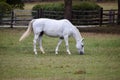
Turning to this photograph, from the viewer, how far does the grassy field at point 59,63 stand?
14.3 meters

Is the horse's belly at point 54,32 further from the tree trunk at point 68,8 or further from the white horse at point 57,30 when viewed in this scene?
the tree trunk at point 68,8

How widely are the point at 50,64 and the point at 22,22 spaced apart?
25749mm

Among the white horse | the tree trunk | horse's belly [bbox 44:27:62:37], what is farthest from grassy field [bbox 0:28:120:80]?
the tree trunk

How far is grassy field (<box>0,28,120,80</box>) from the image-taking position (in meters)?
14.3

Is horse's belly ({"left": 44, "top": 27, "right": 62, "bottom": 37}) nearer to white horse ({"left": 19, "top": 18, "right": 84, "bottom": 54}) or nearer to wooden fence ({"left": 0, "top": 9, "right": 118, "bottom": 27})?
white horse ({"left": 19, "top": 18, "right": 84, "bottom": 54})

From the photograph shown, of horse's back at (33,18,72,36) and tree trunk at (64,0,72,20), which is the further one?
tree trunk at (64,0,72,20)

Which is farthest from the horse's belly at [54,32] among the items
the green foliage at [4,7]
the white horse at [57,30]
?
the green foliage at [4,7]

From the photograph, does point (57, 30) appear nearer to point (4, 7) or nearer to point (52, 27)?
point (52, 27)

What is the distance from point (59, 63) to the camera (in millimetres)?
17156

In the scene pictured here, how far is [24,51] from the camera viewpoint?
21.2 m

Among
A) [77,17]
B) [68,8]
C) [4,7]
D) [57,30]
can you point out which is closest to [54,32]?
[57,30]

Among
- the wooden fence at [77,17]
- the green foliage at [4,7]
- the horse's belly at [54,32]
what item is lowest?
the wooden fence at [77,17]

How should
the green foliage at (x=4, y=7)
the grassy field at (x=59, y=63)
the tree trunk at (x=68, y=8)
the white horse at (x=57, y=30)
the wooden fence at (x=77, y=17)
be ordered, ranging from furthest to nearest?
the wooden fence at (x=77, y=17) → the green foliage at (x=4, y=7) → the tree trunk at (x=68, y=8) → the white horse at (x=57, y=30) → the grassy field at (x=59, y=63)

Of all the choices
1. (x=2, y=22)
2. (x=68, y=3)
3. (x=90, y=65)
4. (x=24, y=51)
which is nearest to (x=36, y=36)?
(x=24, y=51)
